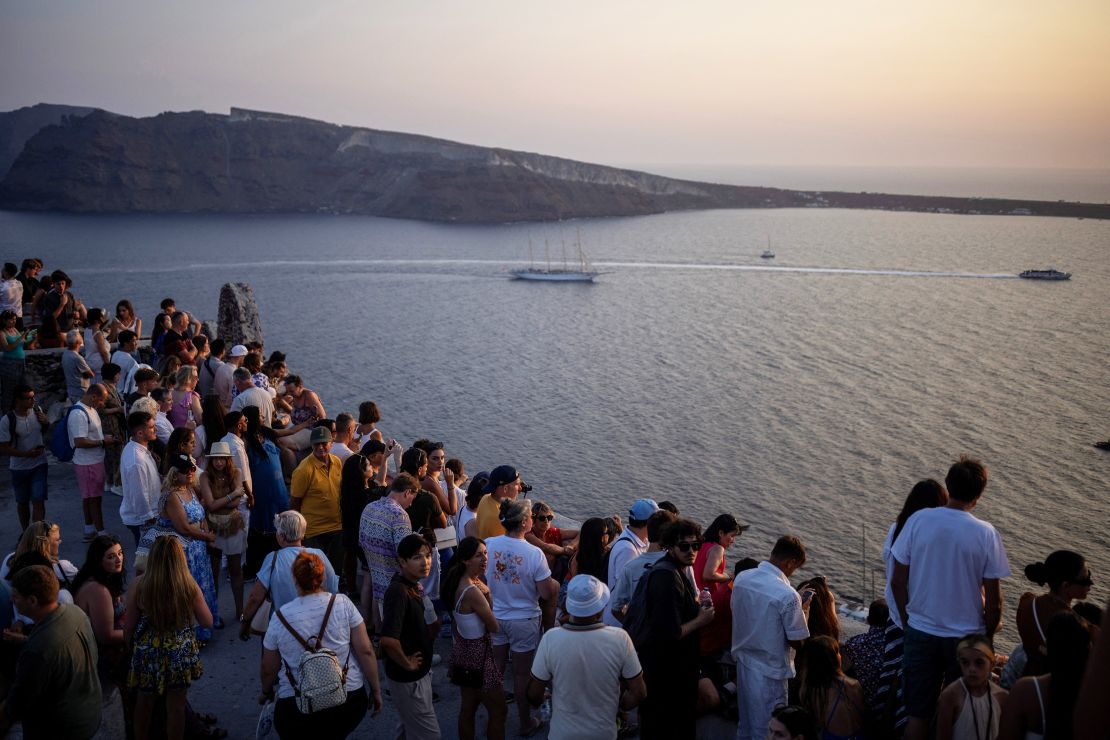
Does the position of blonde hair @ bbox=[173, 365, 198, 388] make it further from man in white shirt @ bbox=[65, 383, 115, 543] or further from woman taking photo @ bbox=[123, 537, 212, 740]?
woman taking photo @ bbox=[123, 537, 212, 740]

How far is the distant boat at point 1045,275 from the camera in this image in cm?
9888

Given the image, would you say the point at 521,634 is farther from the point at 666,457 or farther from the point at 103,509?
the point at 666,457

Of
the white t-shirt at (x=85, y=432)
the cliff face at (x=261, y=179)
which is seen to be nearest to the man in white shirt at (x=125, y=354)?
the white t-shirt at (x=85, y=432)

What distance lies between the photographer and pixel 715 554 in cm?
598

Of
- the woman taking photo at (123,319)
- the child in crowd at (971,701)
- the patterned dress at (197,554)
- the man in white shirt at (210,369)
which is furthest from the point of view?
the woman taking photo at (123,319)

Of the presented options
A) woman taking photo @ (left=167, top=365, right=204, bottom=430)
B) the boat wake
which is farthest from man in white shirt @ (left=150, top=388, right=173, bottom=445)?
the boat wake

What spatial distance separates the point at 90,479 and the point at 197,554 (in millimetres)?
2768

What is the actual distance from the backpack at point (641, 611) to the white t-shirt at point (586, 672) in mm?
472

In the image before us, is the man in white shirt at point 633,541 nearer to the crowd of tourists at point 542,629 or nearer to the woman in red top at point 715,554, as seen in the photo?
the crowd of tourists at point 542,629

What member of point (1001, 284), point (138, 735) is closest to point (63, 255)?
point (1001, 284)

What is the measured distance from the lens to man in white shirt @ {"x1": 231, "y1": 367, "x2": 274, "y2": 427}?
8.98 m

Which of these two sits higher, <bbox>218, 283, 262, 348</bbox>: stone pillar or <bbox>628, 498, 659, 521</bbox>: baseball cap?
<bbox>628, 498, 659, 521</bbox>: baseball cap

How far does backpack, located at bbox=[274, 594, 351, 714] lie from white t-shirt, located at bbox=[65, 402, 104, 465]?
502 cm

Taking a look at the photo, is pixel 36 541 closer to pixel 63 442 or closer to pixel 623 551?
pixel 623 551
